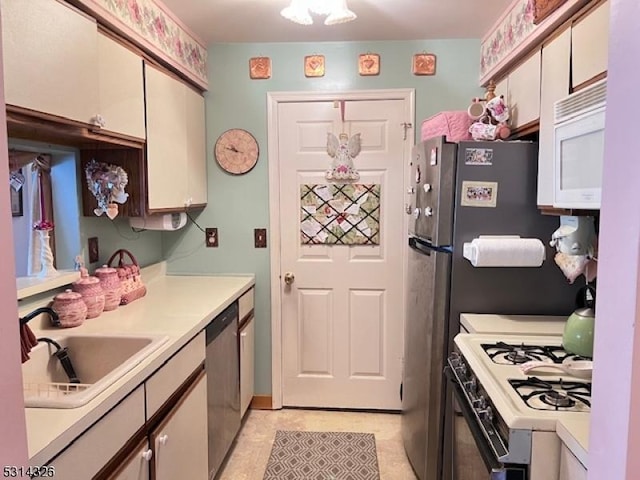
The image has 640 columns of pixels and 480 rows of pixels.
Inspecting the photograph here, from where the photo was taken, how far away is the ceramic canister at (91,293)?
76.0 inches

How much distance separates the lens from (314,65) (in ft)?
9.41

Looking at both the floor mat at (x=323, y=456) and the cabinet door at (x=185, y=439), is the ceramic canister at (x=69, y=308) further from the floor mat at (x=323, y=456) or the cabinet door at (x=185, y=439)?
the floor mat at (x=323, y=456)

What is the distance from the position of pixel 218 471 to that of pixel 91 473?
1357 mm

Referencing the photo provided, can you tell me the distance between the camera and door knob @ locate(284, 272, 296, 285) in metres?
2.99

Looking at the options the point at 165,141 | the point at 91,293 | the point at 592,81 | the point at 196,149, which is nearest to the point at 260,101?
the point at 196,149

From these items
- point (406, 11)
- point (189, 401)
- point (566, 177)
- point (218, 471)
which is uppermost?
point (406, 11)

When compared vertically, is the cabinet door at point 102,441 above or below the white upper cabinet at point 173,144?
below

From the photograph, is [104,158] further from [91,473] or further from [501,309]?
[501,309]

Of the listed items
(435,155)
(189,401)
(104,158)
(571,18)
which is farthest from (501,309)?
(104,158)

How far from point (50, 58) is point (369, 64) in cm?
190

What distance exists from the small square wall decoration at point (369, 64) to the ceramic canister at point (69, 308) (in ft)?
6.75

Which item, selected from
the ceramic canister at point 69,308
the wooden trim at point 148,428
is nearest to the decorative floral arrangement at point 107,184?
the ceramic canister at point 69,308

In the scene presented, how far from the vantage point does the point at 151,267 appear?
285cm

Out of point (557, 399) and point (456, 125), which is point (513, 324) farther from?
point (456, 125)
